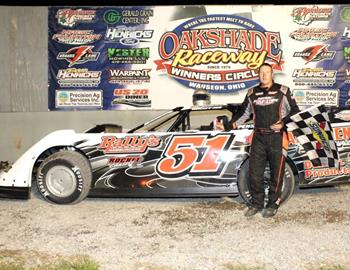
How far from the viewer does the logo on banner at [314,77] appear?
9.38m

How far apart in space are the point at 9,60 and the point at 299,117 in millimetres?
6058

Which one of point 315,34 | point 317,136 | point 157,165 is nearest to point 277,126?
point 317,136

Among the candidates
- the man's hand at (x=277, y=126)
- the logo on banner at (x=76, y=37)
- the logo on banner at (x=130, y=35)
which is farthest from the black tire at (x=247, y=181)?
the logo on banner at (x=76, y=37)

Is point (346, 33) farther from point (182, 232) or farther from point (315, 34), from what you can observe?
point (182, 232)

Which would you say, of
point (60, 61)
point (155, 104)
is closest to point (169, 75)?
point (155, 104)

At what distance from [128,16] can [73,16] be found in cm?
103

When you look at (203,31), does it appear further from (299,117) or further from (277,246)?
(277,246)

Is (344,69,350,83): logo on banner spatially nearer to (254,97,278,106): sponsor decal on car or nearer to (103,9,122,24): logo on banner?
(103,9,122,24): logo on banner

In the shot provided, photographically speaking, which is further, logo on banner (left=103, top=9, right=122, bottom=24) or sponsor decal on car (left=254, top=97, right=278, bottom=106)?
logo on banner (left=103, top=9, right=122, bottom=24)

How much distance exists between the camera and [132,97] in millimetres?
9477

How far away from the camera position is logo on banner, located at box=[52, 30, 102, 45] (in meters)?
9.45

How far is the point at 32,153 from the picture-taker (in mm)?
5887

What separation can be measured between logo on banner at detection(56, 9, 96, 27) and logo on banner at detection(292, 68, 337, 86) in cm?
395

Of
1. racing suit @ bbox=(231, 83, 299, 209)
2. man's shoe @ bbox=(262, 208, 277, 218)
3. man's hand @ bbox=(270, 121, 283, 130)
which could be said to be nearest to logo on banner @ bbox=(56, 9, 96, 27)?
racing suit @ bbox=(231, 83, 299, 209)
